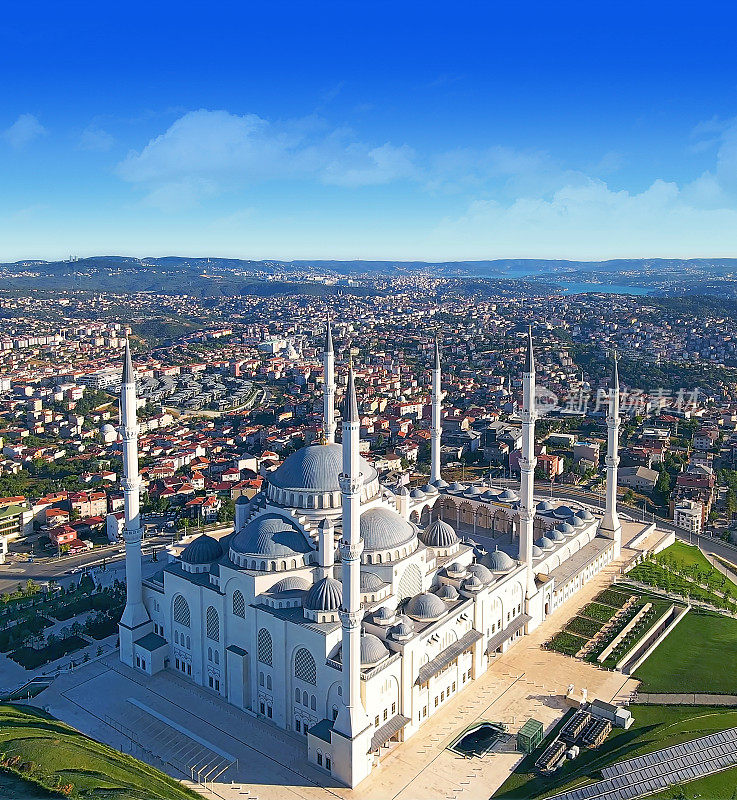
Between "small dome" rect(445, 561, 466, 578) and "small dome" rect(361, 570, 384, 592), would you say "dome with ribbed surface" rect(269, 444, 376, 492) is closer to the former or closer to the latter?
"small dome" rect(361, 570, 384, 592)

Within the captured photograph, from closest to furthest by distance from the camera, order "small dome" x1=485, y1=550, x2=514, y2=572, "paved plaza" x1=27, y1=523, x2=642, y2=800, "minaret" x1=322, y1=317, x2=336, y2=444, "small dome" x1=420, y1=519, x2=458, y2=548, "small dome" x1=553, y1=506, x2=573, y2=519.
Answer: "paved plaza" x1=27, y1=523, x2=642, y2=800
"small dome" x1=485, y1=550, x2=514, y2=572
"small dome" x1=420, y1=519, x2=458, y2=548
"minaret" x1=322, y1=317, x2=336, y2=444
"small dome" x1=553, y1=506, x2=573, y2=519

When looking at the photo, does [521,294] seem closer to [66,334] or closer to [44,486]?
[66,334]

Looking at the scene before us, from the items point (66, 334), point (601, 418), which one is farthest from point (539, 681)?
point (66, 334)

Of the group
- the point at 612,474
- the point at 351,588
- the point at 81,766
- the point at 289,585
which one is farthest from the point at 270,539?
the point at 612,474

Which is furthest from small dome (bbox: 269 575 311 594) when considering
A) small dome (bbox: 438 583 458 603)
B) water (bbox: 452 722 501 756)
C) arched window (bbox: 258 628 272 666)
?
water (bbox: 452 722 501 756)

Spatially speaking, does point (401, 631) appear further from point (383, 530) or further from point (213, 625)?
point (213, 625)
